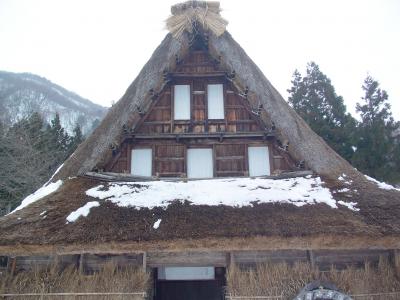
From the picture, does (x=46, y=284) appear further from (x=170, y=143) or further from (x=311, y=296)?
(x=311, y=296)

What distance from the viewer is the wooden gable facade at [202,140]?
7.80 metres

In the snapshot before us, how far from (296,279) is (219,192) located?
2.20 metres

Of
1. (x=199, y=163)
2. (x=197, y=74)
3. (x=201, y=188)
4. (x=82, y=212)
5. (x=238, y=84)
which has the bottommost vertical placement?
(x=82, y=212)

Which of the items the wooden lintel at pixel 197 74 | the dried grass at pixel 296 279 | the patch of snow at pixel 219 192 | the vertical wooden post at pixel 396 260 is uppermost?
the wooden lintel at pixel 197 74

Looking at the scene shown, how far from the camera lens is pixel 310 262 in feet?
20.7

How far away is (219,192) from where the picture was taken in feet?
21.7

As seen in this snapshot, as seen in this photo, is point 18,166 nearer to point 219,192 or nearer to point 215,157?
point 215,157

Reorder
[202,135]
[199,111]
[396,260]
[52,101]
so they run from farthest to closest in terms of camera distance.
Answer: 1. [52,101]
2. [199,111]
3. [202,135]
4. [396,260]

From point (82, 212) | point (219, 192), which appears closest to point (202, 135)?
point (219, 192)

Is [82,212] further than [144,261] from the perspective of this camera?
No

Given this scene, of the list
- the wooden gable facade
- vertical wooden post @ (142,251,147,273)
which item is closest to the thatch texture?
the wooden gable facade

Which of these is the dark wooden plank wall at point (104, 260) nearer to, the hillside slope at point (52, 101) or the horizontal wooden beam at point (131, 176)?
the horizontal wooden beam at point (131, 176)

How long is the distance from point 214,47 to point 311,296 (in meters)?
6.00

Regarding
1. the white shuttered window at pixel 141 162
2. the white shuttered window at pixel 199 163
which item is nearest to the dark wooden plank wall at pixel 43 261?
the white shuttered window at pixel 141 162
